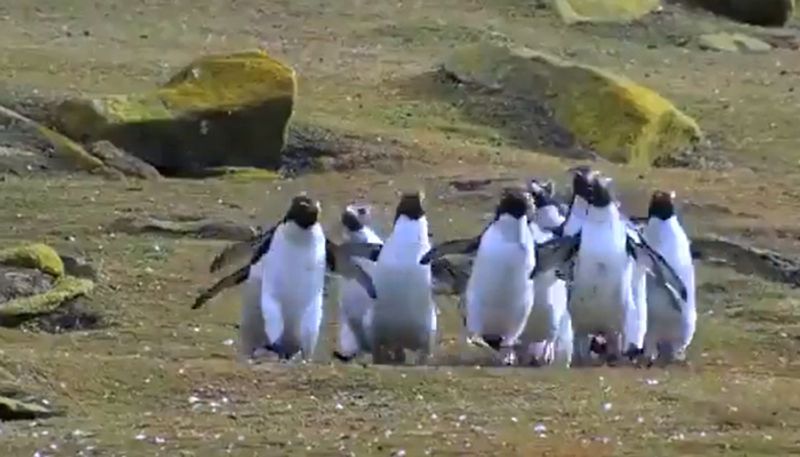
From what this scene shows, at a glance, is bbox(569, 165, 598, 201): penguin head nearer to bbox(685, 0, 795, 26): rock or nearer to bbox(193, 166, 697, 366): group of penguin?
bbox(193, 166, 697, 366): group of penguin

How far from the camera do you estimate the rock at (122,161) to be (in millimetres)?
14766

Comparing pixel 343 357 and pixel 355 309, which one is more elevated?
pixel 355 309

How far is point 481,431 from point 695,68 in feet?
47.5

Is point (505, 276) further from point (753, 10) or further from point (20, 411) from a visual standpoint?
point (753, 10)

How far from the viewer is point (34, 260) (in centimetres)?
1139

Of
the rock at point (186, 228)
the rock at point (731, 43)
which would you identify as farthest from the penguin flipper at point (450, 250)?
the rock at point (731, 43)

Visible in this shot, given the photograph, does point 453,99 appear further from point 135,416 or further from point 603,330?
point 135,416

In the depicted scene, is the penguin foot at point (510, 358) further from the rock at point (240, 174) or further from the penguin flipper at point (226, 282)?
the rock at point (240, 174)

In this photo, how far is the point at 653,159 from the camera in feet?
54.2

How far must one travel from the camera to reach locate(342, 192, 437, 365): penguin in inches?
363

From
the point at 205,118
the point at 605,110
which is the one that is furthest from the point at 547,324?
the point at 605,110

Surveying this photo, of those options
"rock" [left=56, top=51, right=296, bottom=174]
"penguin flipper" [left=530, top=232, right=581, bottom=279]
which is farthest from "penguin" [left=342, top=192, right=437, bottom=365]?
"rock" [left=56, top=51, right=296, bottom=174]

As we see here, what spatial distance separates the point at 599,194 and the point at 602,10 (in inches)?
582

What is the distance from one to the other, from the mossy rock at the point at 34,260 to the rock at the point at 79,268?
0.23ft
